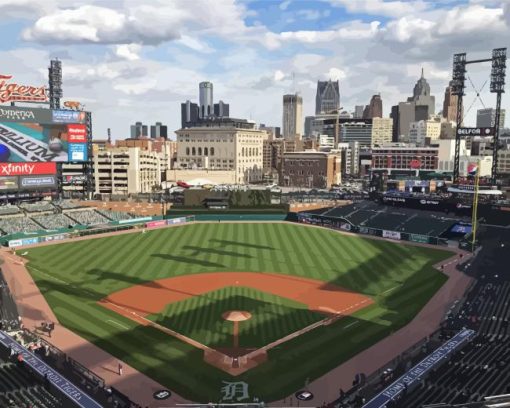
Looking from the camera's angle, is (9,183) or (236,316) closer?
(236,316)

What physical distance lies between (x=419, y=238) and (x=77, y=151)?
196 feet

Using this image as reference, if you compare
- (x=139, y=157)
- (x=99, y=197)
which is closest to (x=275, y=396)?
(x=99, y=197)

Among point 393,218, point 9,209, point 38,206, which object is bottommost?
point 393,218

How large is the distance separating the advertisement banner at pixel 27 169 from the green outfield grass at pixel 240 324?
47605 mm

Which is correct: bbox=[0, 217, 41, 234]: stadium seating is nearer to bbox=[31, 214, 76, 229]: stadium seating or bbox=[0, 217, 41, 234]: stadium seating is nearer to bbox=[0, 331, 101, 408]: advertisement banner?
bbox=[31, 214, 76, 229]: stadium seating

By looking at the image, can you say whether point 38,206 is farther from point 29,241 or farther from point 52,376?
point 52,376

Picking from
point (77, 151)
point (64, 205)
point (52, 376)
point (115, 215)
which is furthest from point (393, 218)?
point (52, 376)

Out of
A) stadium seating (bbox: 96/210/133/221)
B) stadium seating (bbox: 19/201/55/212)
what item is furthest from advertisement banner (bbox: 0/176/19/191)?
stadium seating (bbox: 96/210/133/221)

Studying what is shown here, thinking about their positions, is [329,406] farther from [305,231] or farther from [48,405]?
[305,231]

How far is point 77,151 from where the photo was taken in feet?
267

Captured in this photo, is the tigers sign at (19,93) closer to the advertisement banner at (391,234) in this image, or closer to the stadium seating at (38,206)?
the stadium seating at (38,206)

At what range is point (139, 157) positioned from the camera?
137125mm

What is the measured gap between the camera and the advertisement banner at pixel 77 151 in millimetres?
80625

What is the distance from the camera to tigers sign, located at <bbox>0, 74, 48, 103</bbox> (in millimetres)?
71506
